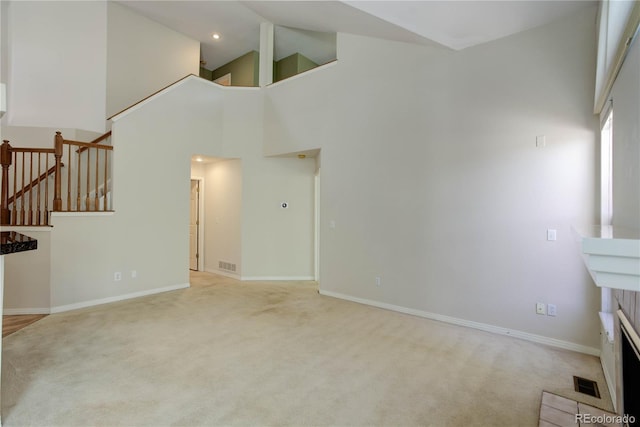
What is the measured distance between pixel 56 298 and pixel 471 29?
5971 mm

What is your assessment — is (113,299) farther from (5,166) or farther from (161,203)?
(5,166)

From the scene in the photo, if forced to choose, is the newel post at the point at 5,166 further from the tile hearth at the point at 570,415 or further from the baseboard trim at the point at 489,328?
the tile hearth at the point at 570,415

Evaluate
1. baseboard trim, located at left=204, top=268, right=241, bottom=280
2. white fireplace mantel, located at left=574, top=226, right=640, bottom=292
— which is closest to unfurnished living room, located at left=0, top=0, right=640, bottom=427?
white fireplace mantel, located at left=574, top=226, right=640, bottom=292

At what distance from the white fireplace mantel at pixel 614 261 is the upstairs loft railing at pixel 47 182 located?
498 centimetres

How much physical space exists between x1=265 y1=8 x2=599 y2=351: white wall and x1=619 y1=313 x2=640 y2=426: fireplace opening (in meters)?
1.54

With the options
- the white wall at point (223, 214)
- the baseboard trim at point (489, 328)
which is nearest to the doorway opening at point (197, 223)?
the white wall at point (223, 214)

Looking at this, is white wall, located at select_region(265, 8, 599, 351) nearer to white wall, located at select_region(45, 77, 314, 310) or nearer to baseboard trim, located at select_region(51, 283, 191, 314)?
white wall, located at select_region(45, 77, 314, 310)

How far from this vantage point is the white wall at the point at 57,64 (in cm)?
494

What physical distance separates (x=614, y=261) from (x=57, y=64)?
23.7 ft

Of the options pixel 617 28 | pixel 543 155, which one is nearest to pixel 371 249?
pixel 543 155

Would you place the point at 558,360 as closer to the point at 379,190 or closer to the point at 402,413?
the point at 402,413

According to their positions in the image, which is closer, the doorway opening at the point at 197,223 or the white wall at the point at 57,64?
the white wall at the point at 57,64

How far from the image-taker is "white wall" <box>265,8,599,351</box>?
310 centimetres

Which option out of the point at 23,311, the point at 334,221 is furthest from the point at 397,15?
the point at 23,311
